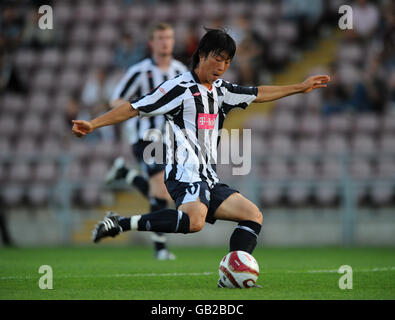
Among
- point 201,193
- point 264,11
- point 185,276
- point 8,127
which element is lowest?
point 185,276

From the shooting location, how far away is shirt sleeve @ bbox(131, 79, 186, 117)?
5754mm

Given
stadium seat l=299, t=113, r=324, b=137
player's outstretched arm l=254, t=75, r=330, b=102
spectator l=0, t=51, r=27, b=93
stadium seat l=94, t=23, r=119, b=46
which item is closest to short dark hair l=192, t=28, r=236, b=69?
player's outstretched arm l=254, t=75, r=330, b=102

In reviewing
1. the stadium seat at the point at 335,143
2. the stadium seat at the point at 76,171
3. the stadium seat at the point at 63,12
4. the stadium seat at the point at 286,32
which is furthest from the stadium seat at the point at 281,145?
the stadium seat at the point at 63,12

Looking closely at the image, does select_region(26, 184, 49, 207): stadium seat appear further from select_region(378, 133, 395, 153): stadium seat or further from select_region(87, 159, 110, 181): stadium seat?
select_region(378, 133, 395, 153): stadium seat

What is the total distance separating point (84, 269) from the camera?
748cm

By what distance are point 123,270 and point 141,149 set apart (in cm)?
188

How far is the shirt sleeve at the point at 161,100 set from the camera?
5.75 metres

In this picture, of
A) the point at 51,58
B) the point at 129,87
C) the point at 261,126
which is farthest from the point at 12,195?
the point at 129,87

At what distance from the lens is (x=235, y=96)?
6121 mm

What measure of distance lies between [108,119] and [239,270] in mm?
1459

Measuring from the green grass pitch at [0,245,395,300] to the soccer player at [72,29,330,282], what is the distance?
47 cm

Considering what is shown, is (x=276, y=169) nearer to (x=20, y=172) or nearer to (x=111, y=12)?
(x=20, y=172)
